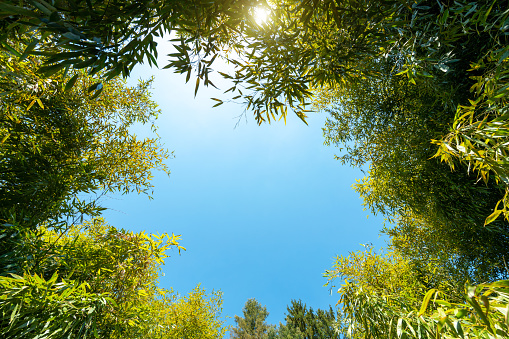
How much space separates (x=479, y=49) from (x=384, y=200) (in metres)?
3.25

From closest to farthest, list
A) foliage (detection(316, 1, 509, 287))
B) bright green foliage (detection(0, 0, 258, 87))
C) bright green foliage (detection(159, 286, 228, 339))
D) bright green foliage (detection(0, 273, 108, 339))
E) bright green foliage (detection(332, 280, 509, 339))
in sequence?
1. bright green foliage (detection(0, 0, 258, 87))
2. bright green foliage (detection(332, 280, 509, 339))
3. bright green foliage (detection(0, 273, 108, 339))
4. foliage (detection(316, 1, 509, 287))
5. bright green foliage (detection(159, 286, 228, 339))

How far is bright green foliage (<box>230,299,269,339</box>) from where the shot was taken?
13859 millimetres

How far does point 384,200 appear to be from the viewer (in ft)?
15.8

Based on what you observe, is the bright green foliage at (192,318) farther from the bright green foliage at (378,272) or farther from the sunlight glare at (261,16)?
the sunlight glare at (261,16)

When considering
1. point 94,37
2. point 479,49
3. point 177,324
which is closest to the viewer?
point 94,37

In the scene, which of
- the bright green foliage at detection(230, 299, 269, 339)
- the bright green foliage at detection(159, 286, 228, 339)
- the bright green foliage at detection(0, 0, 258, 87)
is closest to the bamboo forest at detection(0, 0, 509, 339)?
the bright green foliage at detection(0, 0, 258, 87)

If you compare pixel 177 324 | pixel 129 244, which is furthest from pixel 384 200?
pixel 177 324

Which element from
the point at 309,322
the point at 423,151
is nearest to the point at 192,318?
the point at 309,322

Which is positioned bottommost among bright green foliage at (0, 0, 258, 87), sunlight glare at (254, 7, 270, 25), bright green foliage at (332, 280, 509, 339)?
bright green foliage at (332, 280, 509, 339)

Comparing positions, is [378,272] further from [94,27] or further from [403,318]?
[94,27]

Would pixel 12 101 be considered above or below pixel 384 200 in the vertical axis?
below

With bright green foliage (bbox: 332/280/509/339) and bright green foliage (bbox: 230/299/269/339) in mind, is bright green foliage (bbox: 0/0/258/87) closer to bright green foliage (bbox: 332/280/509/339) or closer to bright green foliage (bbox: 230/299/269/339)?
bright green foliage (bbox: 332/280/509/339)

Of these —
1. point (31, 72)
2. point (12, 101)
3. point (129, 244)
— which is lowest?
point (129, 244)

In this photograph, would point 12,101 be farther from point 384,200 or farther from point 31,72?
point 384,200
